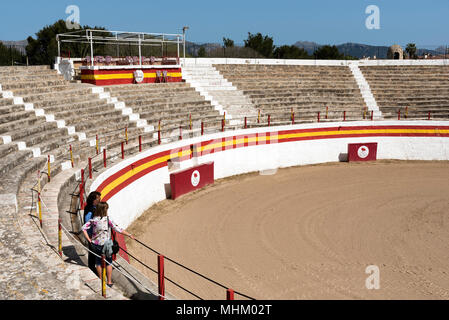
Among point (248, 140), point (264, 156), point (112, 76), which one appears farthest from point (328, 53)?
point (112, 76)

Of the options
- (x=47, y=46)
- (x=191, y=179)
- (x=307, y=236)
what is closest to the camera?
(x=307, y=236)

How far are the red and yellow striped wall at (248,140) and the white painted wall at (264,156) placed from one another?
175 mm

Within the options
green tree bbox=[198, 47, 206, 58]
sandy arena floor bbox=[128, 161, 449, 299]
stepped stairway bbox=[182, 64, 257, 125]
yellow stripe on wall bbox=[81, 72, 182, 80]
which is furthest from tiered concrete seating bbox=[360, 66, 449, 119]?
green tree bbox=[198, 47, 206, 58]

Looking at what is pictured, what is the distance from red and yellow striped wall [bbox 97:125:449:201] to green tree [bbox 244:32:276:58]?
4234 cm

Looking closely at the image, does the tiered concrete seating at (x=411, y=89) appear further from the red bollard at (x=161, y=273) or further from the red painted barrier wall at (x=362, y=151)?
the red bollard at (x=161, y=273)

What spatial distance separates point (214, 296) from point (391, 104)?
2315cm

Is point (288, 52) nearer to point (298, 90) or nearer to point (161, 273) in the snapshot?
point (298, 90)

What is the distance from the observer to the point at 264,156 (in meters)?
22.5

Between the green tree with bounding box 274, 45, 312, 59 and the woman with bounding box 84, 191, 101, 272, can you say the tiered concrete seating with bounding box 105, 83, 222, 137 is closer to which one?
the woman with bounding box 84, 191, 101, 272

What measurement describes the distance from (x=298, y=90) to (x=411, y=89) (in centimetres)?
831

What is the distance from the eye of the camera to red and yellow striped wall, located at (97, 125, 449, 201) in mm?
14852

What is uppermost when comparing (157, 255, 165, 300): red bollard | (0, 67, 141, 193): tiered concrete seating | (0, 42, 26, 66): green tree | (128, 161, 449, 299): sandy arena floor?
(0, 42, 26, 66): green tree

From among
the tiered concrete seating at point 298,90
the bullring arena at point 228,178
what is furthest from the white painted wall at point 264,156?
the tiered concrete seating at point 298,90
